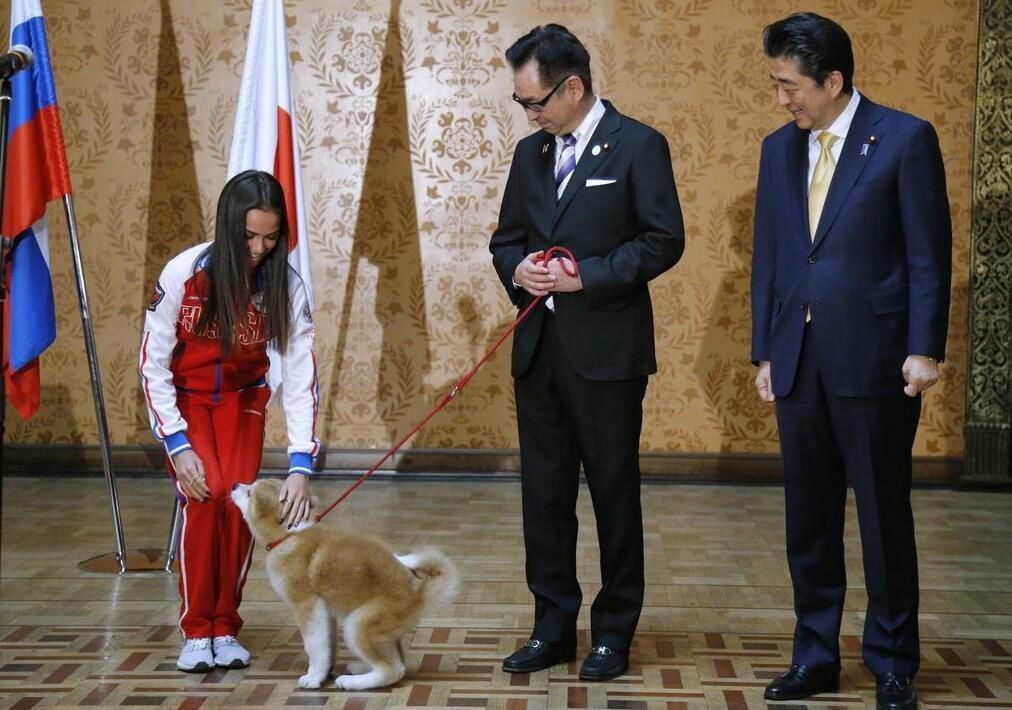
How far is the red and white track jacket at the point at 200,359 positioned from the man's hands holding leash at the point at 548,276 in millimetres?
584

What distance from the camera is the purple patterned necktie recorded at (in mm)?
2883

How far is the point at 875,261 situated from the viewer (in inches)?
103

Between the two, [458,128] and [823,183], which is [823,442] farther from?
[458,128]

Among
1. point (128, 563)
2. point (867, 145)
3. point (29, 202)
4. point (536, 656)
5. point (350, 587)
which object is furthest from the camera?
point (128, 563)

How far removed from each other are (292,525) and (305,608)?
0.18m

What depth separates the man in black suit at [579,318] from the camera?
9.16ft

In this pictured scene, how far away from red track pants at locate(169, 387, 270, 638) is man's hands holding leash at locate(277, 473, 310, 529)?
0.65ft

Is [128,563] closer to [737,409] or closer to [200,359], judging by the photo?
[200,359]

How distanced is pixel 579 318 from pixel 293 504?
0.75 metres

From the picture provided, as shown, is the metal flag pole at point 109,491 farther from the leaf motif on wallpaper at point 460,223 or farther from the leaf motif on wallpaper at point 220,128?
the leaf motif on wallpaper at point 460,223

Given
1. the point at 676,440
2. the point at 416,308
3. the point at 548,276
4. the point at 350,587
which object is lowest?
the point at 676,440

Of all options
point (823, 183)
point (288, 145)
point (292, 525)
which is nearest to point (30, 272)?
point (288, 145)

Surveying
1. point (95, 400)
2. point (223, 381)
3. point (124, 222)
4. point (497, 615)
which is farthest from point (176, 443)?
point (124, 222)

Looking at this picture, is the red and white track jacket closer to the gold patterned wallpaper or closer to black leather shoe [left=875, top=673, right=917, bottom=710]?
black leather shoe [left=875, top=673, right=917, bottom=710]
